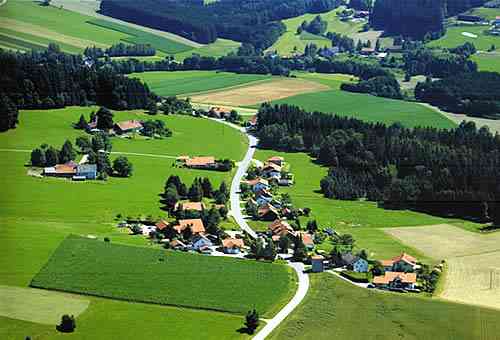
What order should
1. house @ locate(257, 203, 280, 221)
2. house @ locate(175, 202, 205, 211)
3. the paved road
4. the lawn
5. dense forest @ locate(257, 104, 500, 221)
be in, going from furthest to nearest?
the lawn
dense forest @ locate(257, 104, 500, 221)
house @ locate(257, 203, 280, 221)
house @ locate(175, 202, 205, 211)
the paved road

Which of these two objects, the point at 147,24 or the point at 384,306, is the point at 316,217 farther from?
the point at 147,24

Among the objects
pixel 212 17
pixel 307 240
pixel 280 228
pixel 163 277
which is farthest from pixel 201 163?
pixel 212 17

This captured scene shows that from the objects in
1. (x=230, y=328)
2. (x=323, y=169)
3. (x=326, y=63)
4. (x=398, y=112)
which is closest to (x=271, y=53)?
(x=326, y=63)

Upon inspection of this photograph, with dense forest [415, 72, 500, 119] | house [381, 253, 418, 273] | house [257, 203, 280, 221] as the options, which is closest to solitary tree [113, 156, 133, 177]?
house [257, 203, 280, 221]

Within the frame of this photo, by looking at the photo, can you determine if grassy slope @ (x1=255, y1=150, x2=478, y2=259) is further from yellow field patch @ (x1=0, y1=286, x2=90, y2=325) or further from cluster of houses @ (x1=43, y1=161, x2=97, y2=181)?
yellow field patch @ (x1=0, y1=286, x2=90, y2=325)

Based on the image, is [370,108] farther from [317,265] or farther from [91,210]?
[317,265]
